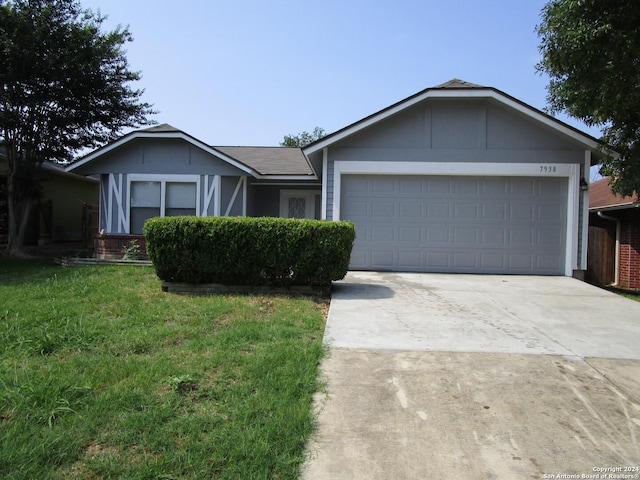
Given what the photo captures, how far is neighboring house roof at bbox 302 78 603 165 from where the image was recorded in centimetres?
930

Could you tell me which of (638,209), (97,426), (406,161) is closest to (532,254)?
(406,161)

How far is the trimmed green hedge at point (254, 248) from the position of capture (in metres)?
6.91

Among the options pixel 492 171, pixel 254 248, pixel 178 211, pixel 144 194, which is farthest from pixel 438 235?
pixel 144 194

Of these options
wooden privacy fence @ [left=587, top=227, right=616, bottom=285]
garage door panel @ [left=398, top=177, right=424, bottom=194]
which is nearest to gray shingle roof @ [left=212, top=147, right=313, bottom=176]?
garage door panel @ [left=398, top=177, right=424, bottom=194]

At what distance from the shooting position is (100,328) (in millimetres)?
4793

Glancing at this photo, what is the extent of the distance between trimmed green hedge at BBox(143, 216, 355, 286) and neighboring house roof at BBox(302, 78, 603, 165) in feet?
11.2

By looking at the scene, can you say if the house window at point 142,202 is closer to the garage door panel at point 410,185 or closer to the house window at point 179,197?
the house window at point 179,197

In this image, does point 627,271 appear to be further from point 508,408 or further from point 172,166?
point 172,166

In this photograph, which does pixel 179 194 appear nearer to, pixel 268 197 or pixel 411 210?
pixel 268 197

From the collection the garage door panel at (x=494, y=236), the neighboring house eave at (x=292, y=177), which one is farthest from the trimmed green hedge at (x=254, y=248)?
the neighboring house eave at (x=292, y=177)

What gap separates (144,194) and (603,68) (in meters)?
11.0

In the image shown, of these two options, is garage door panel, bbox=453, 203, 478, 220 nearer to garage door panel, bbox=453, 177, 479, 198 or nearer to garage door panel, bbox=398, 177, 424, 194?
garage door panel, bbox=453, 177, 479, 198

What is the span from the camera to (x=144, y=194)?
38.5ft

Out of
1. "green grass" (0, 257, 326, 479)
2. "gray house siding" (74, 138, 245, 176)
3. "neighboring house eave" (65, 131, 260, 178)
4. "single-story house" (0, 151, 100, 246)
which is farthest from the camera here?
"single-story house" (0, 151, 100, 246)
